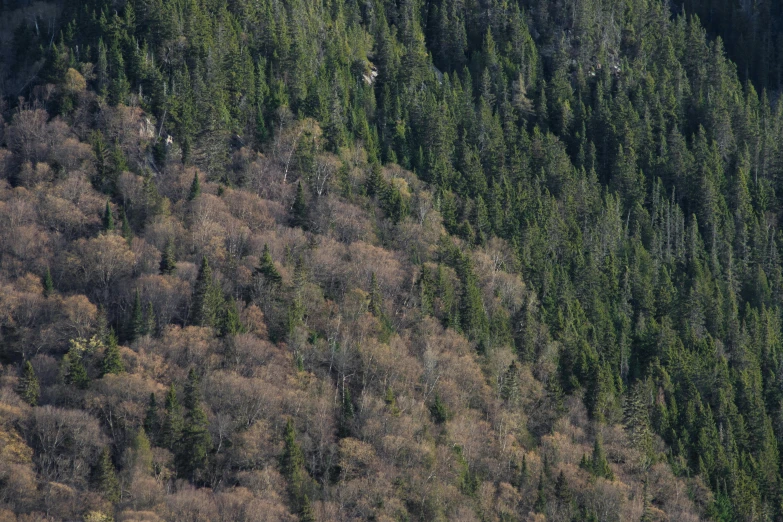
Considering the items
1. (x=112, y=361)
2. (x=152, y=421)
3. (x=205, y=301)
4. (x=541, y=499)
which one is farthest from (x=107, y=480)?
(x=541, y=499)

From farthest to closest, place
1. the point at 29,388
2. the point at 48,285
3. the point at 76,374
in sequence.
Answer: the point at 48,285, the point at 76,374, the point at 29,388

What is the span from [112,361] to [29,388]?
8.61m

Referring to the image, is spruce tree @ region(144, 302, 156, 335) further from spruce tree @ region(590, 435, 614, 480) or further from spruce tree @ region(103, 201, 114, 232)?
spruce tree @ region(590, 435, 614, 480)

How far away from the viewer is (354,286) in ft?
411

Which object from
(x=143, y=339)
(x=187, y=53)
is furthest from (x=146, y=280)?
(x=187, y=53)

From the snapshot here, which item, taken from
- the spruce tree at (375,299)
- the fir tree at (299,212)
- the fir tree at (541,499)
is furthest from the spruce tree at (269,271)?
the fir tree at (541,499)

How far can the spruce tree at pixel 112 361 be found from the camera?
10331cm

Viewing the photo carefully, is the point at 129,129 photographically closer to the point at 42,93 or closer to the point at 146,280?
the point at 42,93

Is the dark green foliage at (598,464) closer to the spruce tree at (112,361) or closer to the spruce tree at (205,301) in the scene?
the spruce tree at (205,301)

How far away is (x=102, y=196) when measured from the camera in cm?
12688

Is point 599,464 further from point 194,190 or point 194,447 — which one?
point 194,190

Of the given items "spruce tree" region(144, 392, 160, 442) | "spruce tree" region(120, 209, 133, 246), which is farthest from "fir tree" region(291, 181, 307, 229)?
"spruce tree" region(144, 392, 160, 442)

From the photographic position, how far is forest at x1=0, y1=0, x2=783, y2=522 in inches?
3994

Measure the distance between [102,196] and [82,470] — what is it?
44319mm
